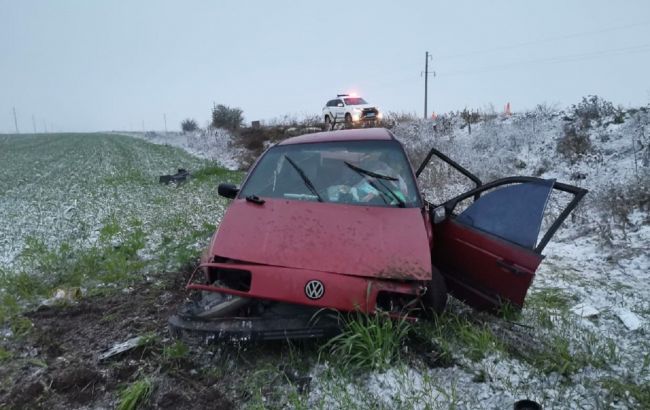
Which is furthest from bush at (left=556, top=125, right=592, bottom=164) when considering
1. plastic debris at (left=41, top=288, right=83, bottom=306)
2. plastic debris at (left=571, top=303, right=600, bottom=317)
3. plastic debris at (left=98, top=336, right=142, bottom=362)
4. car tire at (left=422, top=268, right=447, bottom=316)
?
plastic debris at (left=41, top=288, right=83, bottom=306)

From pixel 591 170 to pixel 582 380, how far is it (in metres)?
7.12

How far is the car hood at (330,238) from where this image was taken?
303cm

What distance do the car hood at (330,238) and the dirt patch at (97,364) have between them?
0.88 meters

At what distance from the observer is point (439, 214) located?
397 centimetres

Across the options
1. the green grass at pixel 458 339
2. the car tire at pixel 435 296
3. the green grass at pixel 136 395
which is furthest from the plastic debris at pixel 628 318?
the green grass at pixel 136 395

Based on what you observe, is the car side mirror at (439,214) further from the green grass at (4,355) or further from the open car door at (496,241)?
the green grass at (4,355)

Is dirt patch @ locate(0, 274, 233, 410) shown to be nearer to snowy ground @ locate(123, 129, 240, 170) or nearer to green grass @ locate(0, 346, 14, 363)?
green grass @ locate(0, 346, 14, 363)

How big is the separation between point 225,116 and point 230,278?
30.7 meters

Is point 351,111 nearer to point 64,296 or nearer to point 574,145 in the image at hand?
point 574,145

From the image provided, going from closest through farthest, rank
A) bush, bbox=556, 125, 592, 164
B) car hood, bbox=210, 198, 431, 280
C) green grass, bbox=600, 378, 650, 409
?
green grass, bbox=600, 378, 650, 409, car hood, bbox=210, 198, 431, 280, bush, bbox=556, 125, 592, 164

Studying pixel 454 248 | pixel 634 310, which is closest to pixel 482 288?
pixel 454 248

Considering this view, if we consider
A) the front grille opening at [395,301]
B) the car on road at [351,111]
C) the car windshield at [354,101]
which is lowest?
the front grille opening at [395,301]

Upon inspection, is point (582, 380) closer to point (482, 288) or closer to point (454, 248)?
point (482, 288)

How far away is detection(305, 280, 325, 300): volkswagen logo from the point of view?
2900mm
